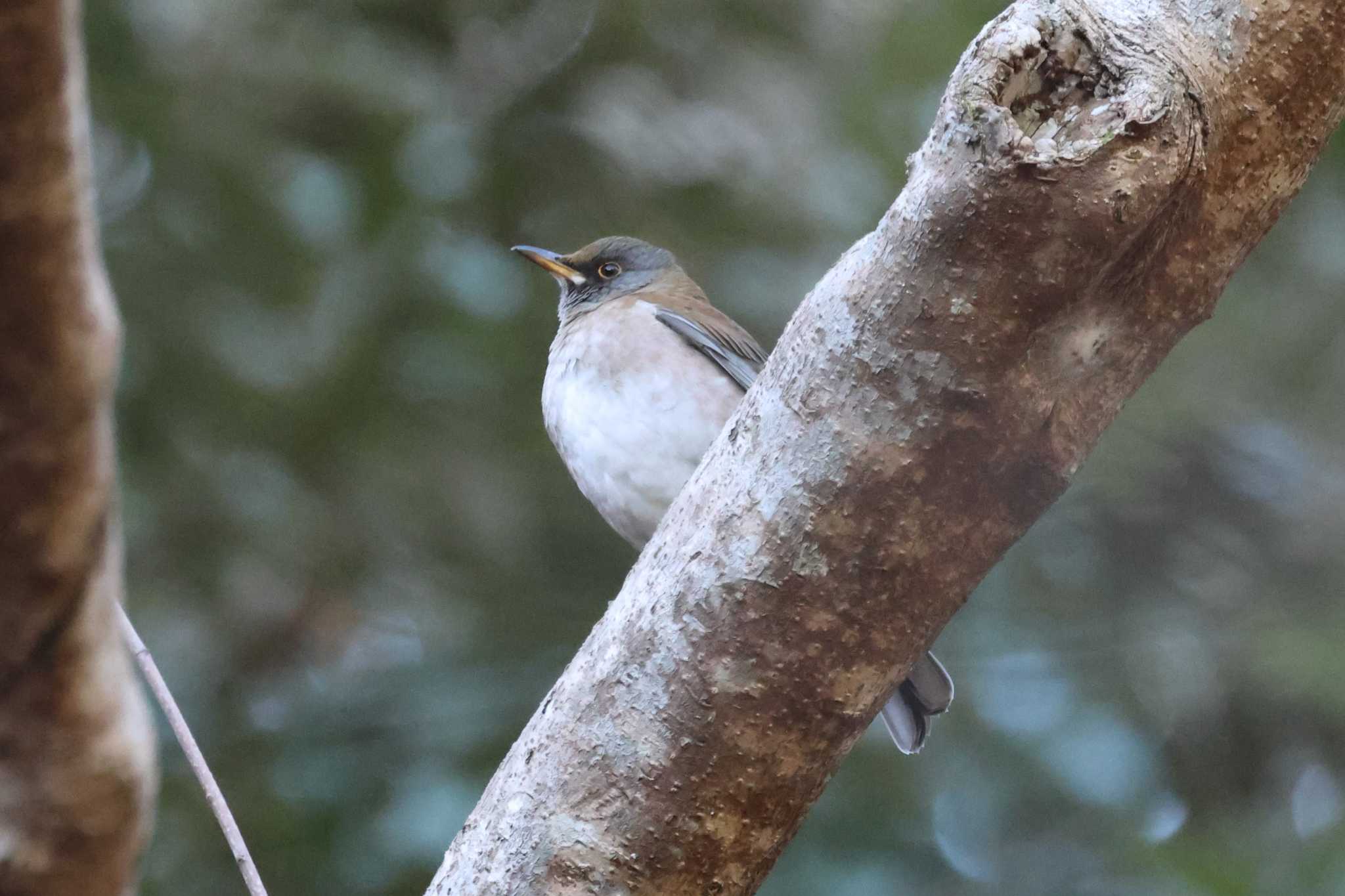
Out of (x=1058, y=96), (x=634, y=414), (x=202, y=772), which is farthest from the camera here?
(x=634, y=414)

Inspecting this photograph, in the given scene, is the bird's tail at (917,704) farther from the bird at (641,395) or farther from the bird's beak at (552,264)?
the bird's beak at (552,264)

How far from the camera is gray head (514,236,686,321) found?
4.93 meters

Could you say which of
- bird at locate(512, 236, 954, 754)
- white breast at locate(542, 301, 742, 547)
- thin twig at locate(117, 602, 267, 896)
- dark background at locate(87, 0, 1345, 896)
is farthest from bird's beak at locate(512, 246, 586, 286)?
thin twig at locate(117, 602, 267, 896)

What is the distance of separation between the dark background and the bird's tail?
33.3 inches

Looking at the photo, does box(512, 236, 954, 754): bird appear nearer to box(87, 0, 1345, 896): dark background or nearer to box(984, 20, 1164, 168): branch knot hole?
box(87, 0, 1345, 896): dark background

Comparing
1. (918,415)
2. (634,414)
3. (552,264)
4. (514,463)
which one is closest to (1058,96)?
(918,415)

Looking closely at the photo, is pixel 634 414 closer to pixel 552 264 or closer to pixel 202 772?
pixel 552 264

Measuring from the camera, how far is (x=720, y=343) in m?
4.34

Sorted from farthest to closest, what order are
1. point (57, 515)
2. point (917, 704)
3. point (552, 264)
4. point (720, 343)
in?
1. point (552, 264)
2. point (720, 343)
3. point (917, 704)
4. point (57, 515)

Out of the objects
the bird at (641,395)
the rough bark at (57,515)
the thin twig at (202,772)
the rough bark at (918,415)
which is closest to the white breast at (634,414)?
the bird at (641,395)

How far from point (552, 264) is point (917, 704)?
2.05m

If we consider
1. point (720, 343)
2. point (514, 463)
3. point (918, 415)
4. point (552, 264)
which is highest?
point (918, 415)

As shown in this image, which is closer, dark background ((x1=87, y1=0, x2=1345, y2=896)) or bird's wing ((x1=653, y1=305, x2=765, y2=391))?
bird's wing ((x1=653, y1=305, x2=765, y2=391))

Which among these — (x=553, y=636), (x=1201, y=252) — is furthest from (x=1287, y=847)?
(x=1201, y=252)
